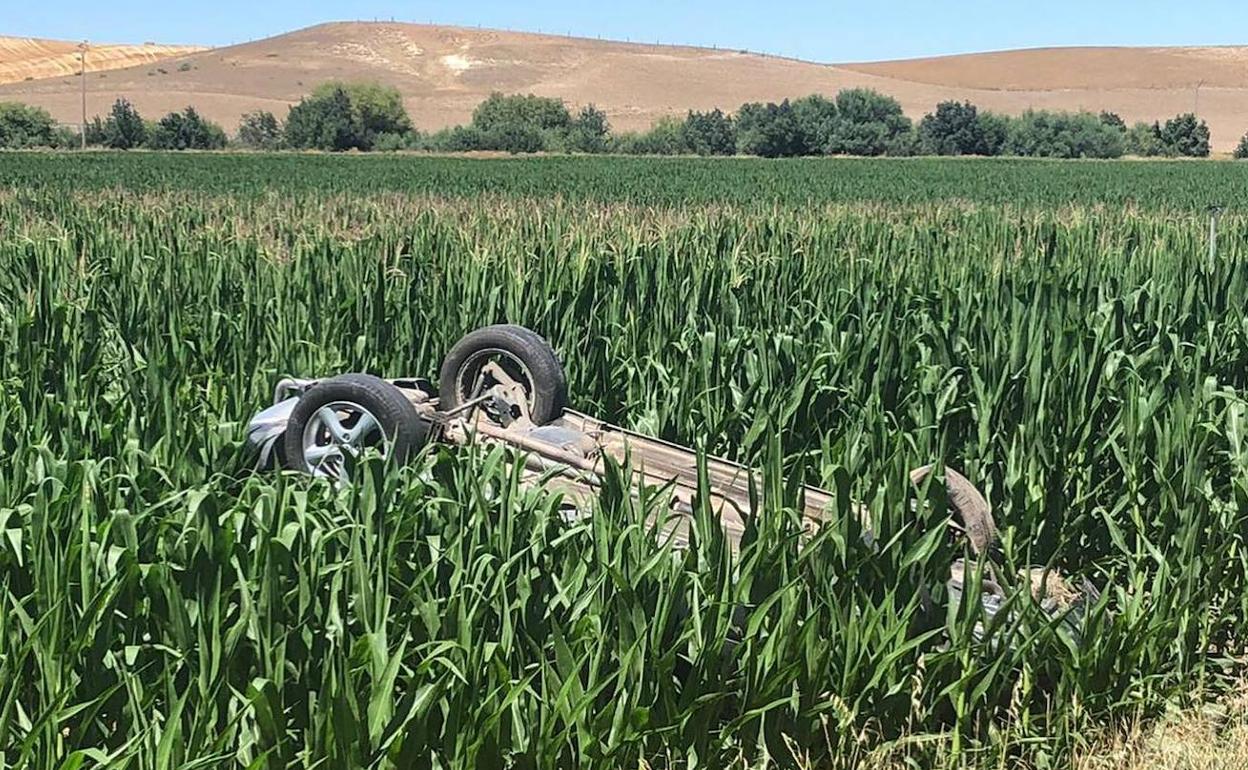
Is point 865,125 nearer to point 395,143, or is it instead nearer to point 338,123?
point 395,143

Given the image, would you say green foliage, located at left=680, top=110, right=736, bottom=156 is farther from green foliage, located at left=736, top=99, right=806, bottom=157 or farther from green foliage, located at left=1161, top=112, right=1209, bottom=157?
green foliage, located at left=1161, top=112, right=1209, bottom=157

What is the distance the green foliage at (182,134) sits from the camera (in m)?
63.9

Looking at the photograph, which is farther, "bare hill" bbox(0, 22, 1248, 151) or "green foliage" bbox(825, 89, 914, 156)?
"bare hill" bbox(0, 22, 1248, 151)

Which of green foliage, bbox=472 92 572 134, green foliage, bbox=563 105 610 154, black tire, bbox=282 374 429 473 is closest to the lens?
black tire, bbox=282 374 429 473

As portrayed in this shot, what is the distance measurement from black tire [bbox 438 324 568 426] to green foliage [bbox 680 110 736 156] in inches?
2397

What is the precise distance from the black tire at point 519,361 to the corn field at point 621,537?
0.55m

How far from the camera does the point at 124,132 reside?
63219 millimetres

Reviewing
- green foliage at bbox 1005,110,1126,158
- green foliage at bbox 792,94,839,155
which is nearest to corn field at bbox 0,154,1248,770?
green foliage at bbox 792,94,839,155

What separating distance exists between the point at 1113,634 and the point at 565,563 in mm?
1494

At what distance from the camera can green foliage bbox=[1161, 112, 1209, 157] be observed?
2667 inches

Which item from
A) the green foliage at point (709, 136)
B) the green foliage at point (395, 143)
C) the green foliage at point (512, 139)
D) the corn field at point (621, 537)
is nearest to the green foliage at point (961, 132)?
the green foliage at point (709, 136)

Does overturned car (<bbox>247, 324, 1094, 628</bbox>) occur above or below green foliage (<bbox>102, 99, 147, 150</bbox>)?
above

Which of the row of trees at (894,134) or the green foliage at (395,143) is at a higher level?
the row of trees at (894,134)

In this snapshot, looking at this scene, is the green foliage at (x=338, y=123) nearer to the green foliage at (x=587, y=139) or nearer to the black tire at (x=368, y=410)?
the green foliage at (x=587, y=139)
